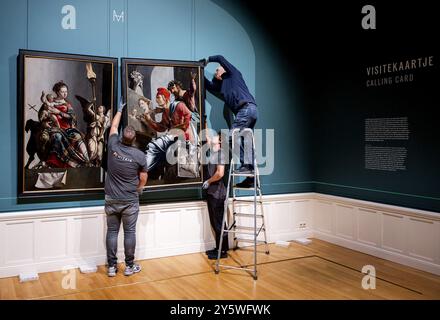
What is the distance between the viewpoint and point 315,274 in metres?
4.95

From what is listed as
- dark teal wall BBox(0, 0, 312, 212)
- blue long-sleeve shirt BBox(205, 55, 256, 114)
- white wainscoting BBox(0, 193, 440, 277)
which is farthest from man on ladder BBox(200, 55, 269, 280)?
white wainscoting BBox(0, 193, 440, 277)

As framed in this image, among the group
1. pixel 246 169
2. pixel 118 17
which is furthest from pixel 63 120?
pixel 246 169

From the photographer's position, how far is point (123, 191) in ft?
15.8

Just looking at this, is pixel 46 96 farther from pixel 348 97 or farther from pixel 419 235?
pixel 419 235

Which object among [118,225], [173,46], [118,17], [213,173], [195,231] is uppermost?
[118,17]

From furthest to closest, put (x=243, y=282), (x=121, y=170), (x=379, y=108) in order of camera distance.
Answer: (x=379, y=108) < (x=121, y=170) < (x=243, y=282)

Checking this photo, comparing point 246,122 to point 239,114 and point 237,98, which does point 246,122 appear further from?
point 237,98

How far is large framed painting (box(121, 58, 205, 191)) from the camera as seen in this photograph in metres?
5.26

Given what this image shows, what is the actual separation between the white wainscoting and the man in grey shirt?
44 cm

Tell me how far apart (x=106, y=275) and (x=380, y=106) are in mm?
4171

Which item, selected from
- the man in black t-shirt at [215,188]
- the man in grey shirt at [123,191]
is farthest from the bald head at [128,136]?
the man in black t-shirt at [215,188]

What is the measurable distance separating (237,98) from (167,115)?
0.97 metres

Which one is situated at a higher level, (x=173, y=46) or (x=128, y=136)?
(x=173, y=46)

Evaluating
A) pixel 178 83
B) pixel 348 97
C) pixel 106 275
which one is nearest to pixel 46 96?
pixel 178 83
